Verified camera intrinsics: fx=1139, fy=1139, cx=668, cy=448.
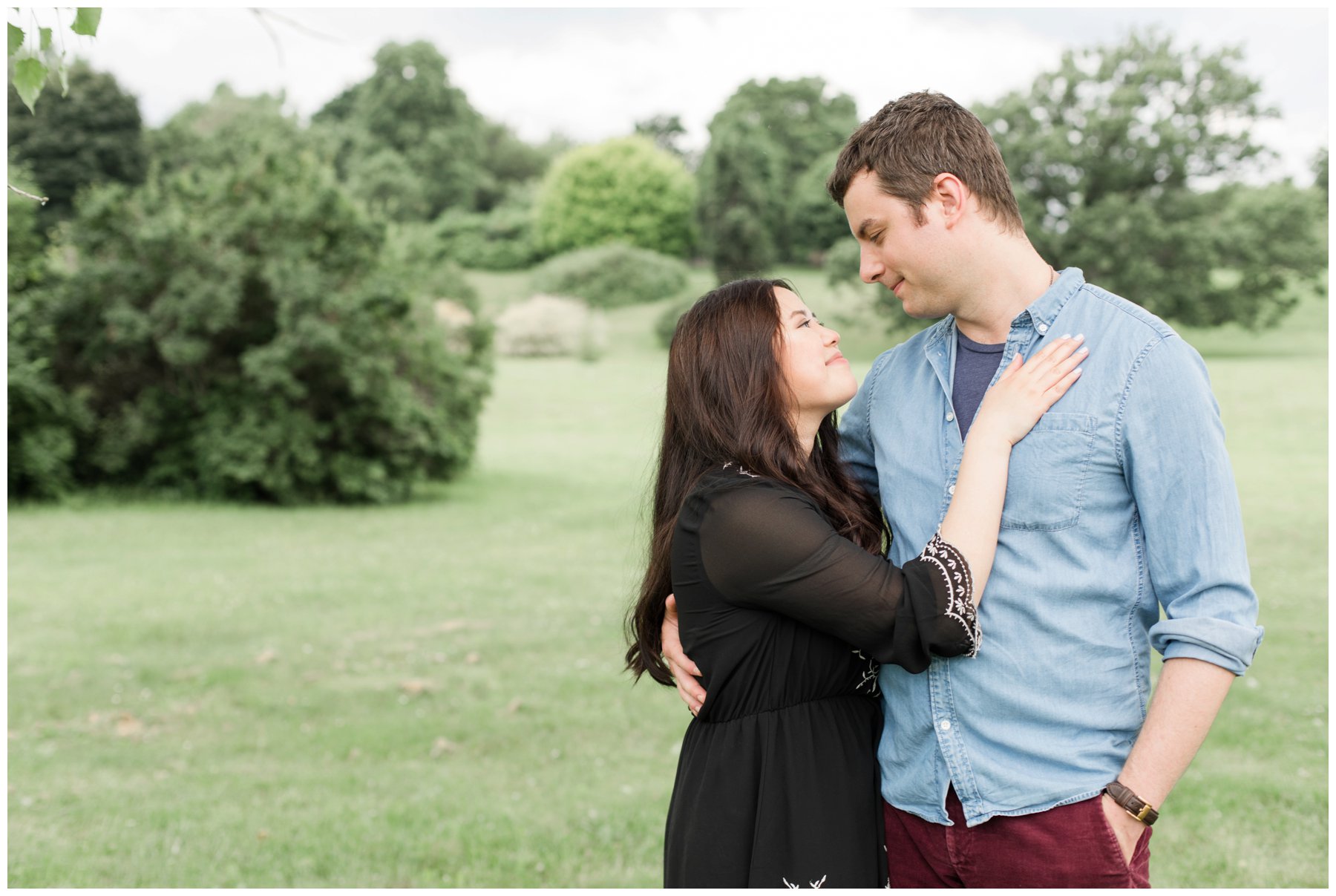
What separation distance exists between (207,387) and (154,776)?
38.3ft

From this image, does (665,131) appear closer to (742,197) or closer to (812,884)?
(742,197)

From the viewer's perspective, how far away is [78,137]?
38.1 meters

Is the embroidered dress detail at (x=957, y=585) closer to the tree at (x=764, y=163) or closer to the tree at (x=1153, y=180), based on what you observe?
the tree at (x=1153, y=180)

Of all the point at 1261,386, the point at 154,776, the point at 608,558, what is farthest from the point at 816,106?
the point at 154,776

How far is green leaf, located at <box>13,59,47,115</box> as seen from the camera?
2570mm

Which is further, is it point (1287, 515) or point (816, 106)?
point (816, 106)

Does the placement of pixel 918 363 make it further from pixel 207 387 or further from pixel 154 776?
pixel 207 387

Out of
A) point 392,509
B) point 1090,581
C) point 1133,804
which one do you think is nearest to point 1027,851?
point 1133,804

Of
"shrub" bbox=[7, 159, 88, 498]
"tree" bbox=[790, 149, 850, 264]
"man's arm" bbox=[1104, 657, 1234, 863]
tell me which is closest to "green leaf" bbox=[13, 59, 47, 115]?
"man's arm" bbox=[1104, 657, 1234, 863]

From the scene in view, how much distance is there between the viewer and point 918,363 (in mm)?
2639

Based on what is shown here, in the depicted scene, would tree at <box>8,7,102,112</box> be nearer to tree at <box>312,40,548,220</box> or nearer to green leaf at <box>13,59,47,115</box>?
green leaf at <box>13,59,47,115</box>

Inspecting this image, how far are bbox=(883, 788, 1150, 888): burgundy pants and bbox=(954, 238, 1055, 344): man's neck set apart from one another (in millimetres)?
1023

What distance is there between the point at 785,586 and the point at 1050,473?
57 cm

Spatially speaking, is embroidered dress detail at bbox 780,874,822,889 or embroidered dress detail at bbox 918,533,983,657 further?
embroidered dress detail at bbox 780,874,822,889
